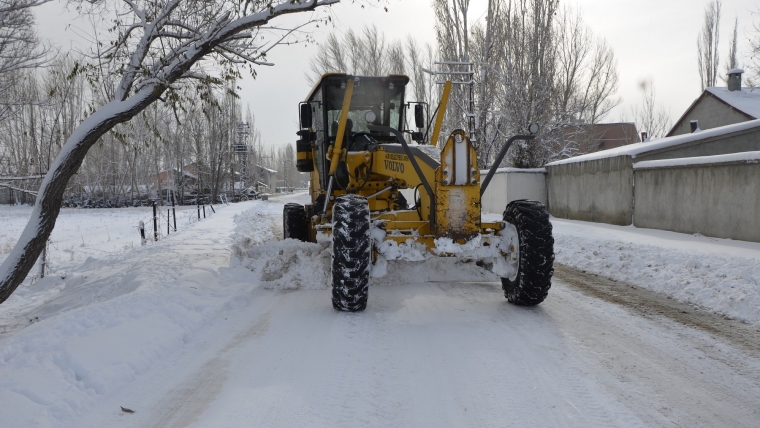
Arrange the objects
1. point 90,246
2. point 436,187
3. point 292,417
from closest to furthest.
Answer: point 292,417, point 436,187, point 90,246

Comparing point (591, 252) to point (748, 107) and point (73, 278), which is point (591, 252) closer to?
point (73, 278)

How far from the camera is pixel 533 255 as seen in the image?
5328 millimetres

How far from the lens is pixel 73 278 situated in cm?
977

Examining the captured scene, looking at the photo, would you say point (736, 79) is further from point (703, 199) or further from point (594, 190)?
point (703, 199)

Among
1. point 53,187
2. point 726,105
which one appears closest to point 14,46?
point 53,187

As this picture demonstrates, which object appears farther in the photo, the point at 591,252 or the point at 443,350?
the point at 591,252

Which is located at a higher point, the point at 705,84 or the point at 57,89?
the point at 705,84

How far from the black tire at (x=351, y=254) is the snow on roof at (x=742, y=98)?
2834 cm

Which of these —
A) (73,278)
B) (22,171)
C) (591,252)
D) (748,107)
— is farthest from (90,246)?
(748,107)

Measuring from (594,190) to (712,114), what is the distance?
20.4 metres

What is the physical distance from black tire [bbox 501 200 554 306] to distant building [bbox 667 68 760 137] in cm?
2725

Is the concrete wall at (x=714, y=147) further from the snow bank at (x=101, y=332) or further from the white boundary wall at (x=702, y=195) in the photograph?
the snow bank at (x=101, y=332)

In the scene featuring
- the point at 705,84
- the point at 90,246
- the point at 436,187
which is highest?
the point at 705,84

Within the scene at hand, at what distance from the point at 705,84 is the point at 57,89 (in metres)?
46.6
